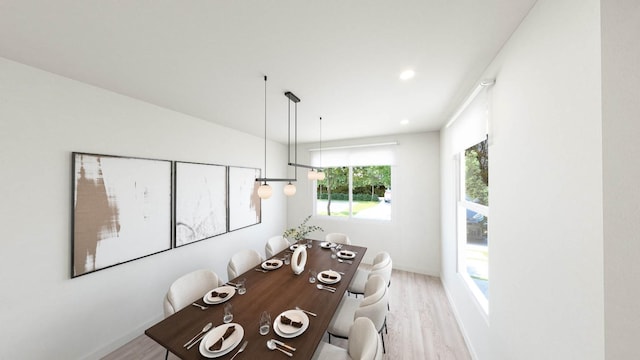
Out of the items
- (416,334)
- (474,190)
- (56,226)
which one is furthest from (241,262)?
(474,190)

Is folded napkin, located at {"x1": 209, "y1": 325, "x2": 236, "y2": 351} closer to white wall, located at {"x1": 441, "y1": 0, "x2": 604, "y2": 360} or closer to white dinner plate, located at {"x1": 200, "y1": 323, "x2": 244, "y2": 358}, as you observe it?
→ white dinner plate, located at {"x1": 200, "y1": 323, "x2": 244, "y2": 358}

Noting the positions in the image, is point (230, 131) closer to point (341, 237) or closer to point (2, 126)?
point (2, 126)

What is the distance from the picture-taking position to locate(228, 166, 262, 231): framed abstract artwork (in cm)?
325

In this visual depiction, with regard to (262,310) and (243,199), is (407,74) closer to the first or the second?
(262,310)

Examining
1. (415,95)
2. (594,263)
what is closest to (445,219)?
(415,95)

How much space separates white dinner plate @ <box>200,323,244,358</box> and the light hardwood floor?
110 cm

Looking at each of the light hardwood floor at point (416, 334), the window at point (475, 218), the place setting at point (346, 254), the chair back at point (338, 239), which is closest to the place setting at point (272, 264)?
the place setting at point (346, 254)

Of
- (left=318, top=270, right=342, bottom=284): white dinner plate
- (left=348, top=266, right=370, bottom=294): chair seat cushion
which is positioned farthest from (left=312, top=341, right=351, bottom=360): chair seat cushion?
(left=348, top=266, right=370, bottom=294): chair seat cushion

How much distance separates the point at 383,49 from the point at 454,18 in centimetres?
41

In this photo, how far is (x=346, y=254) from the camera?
2562mm

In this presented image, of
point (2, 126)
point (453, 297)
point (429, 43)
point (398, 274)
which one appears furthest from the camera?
point (398, 274)

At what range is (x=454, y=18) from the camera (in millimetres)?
1094

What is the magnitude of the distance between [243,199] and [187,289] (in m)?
1.85

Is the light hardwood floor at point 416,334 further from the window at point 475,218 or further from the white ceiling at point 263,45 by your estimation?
the white ceiling at point 263,45
